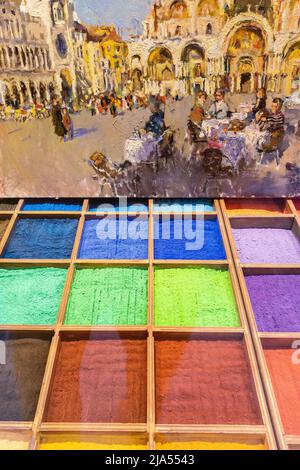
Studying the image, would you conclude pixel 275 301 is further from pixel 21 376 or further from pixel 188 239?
pixel 21 376

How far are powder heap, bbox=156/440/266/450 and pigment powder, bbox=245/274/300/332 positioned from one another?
0.61m

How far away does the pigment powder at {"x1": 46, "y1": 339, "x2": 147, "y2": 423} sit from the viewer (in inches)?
71.8

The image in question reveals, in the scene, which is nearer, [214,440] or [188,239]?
[214,440]

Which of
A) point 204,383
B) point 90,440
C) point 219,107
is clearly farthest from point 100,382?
point 219,107

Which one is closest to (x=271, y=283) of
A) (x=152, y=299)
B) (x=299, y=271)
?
(x=299, y=271)

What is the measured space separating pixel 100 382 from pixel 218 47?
2.07 meters

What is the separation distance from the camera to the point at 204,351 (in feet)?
6.88

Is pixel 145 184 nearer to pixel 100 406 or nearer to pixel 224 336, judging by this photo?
pixel 224 336

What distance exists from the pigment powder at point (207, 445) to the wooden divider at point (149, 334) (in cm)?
2

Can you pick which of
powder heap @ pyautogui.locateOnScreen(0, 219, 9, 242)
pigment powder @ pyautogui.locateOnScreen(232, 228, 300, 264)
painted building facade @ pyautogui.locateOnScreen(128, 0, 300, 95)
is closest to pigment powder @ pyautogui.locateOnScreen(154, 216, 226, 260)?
pigment powder @ pyautogui.locateOnScreen(232, 228, 300, 264)

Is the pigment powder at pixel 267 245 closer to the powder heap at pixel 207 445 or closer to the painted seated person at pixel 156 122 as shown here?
the painted seated person at pixel 156 122

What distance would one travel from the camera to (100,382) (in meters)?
1.96

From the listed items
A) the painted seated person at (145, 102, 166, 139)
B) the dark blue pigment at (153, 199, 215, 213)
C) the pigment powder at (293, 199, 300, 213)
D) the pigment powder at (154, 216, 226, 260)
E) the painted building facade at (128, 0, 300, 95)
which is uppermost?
the painted building facade at (128, 0, 300, 95)

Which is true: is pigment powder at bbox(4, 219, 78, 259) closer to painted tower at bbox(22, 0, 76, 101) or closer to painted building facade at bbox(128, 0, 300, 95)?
painted tower at bbox(22, 0, 76, 101)
